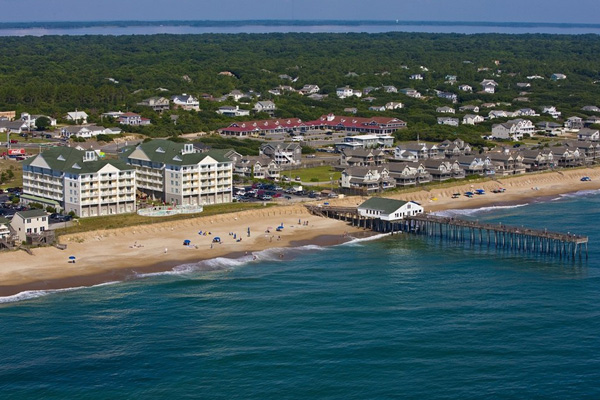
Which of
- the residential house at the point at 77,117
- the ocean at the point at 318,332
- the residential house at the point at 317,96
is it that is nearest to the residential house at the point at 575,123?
the residential house at the point at 317,96

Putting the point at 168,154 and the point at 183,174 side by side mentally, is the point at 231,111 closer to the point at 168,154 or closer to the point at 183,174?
the point at 168,154

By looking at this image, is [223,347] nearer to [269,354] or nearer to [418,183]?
[269,354]

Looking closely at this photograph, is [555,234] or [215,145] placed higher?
[215,145]

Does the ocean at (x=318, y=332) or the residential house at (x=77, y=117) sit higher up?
the residential house at (x=77, y=117)

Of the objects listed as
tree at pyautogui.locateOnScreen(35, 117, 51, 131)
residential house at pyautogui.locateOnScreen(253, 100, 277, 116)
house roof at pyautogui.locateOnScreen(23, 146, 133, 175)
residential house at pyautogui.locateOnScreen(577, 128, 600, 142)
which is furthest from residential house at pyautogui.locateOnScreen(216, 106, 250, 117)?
house roof at pyautogui.locateOnScreen(23, 146, 133, 175)

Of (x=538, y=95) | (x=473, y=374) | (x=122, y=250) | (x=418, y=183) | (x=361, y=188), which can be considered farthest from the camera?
(x=538, y=95)

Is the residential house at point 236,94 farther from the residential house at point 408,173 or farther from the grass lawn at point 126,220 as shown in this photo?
the grass lawn at point 126,220

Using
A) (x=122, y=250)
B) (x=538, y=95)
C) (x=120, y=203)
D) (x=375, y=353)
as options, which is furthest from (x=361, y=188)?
(x=538, y=95)
